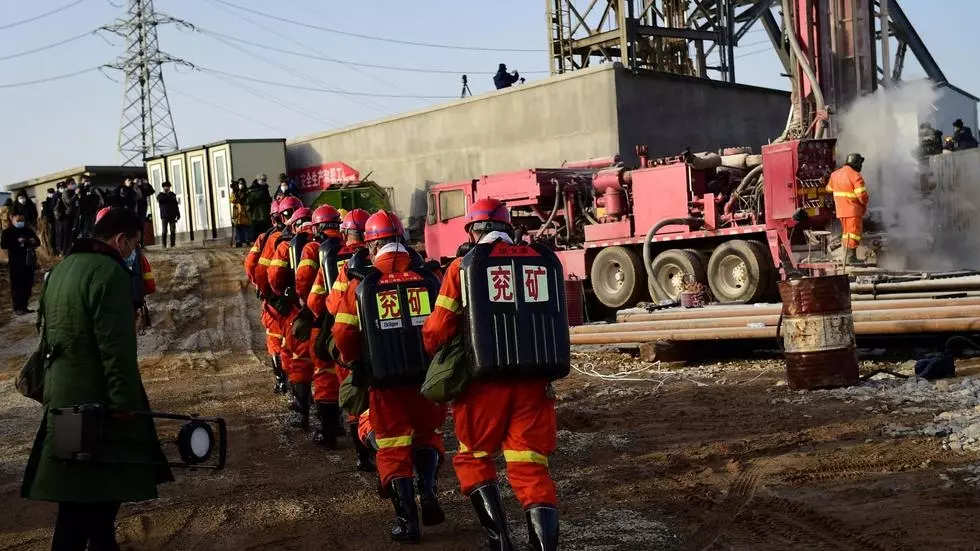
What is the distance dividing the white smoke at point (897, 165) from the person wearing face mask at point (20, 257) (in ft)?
48.4

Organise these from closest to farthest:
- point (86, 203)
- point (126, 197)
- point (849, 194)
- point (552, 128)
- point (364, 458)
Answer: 1. point (364, 458)
2. point (849, 194)
3. point (126, 197)
4. point (86, 203)
5. point (552, 128)

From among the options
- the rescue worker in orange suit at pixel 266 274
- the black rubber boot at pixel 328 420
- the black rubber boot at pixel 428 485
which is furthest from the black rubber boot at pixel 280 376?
the black rubber boot at pixel 428 485

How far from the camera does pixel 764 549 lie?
17.7ft

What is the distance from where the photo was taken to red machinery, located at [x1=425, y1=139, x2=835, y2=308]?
1652cm

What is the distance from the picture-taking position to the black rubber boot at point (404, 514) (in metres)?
5.97

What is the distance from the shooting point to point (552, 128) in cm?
2766

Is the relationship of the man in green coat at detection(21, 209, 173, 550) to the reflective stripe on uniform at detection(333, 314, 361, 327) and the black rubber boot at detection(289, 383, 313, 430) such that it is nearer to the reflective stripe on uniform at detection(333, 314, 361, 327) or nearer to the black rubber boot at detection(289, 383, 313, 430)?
the reflective stripe on uniform at detection(333, 314, 361, 327)

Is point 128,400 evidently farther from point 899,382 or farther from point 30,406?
point 30,406

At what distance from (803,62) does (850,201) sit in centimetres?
479

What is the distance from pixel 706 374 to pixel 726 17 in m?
22.9

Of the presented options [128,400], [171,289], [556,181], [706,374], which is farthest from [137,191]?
[128,400]

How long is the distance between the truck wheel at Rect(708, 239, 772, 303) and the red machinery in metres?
0.02

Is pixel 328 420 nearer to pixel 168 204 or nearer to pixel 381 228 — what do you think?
pixel 381 228

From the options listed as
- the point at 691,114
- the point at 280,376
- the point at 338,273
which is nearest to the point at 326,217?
the point at 338,273
